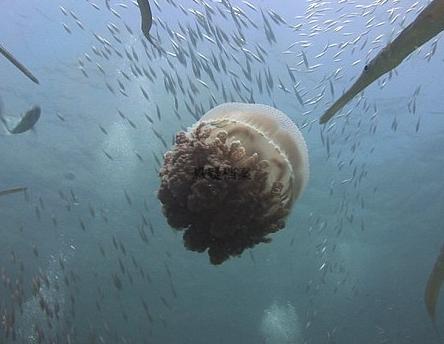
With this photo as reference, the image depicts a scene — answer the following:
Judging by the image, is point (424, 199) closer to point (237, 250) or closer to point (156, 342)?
point (237, 250)

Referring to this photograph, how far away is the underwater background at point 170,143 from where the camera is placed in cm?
1534

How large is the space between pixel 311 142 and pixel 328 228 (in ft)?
30.1

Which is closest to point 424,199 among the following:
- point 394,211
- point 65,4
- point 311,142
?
point 394,211

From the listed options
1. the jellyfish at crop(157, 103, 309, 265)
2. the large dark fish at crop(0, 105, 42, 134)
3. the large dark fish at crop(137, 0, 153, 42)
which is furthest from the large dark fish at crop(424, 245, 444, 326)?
the large dark fish at crop(0, 105, 42, 134)

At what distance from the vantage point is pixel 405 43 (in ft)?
6.70

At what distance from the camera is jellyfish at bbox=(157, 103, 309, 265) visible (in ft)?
7.85

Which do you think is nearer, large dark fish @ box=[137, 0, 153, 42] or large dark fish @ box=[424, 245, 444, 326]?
large dark fish @ box=[424, 245, 444, 326]

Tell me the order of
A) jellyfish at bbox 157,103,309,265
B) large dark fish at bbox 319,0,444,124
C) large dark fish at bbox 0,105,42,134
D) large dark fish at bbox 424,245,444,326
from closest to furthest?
large dark fish at bbox 319,0,444,124
large dark fish at bbox 424,245,444,326
jellyfish at bbox 157,103,309,265
large dark fish at bbox 0,105,42,134

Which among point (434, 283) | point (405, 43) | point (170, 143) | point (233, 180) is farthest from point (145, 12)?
point (170, 143)

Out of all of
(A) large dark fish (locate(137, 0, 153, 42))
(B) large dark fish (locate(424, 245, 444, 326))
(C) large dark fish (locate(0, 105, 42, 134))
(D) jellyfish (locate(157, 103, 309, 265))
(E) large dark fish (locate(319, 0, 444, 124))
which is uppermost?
(A) large dark fish (locate(137, 0, 153, 42))

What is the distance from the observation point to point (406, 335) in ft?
137

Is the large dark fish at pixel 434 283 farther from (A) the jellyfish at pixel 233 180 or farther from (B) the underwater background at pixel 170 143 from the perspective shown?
(B) the underwater background at pixel 170 143

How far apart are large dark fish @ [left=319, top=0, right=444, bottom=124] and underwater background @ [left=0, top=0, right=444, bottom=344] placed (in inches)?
151

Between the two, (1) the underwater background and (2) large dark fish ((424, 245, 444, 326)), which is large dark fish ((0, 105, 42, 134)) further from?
(2) large dark fish ((424, 245, 444, 326))
